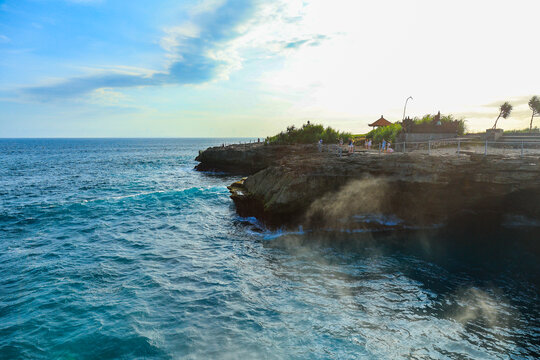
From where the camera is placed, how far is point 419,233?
19.4 m

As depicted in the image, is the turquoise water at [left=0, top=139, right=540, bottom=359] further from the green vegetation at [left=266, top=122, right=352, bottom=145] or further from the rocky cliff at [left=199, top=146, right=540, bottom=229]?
the green vegetation at [left=266, top=122, right=352, bottom=145]

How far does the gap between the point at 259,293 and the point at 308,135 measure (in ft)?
148

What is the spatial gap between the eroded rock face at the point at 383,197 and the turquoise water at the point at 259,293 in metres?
1.74

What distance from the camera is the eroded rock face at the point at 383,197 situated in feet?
62.1

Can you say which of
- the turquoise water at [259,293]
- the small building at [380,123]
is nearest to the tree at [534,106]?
the small building at [380,123]

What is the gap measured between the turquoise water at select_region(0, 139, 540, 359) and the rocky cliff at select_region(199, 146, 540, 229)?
5.57 ft

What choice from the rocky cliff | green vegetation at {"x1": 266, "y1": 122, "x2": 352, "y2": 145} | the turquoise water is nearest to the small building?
green vegetation at {"x1": 266, "y1": 122, "x2": 352, "y2": 145}

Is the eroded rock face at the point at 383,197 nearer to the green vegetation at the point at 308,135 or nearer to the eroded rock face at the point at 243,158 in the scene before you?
the eroded rock face at the point at 243,158

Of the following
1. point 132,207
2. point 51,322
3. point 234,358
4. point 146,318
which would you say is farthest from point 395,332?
point 132,207

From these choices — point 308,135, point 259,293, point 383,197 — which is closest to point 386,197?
point 383,197

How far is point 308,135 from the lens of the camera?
54.5 meters

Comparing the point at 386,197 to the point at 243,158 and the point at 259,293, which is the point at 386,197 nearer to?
→ the point at 259,293

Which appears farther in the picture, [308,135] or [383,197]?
[308,135]

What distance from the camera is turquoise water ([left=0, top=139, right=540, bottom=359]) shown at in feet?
30.3
